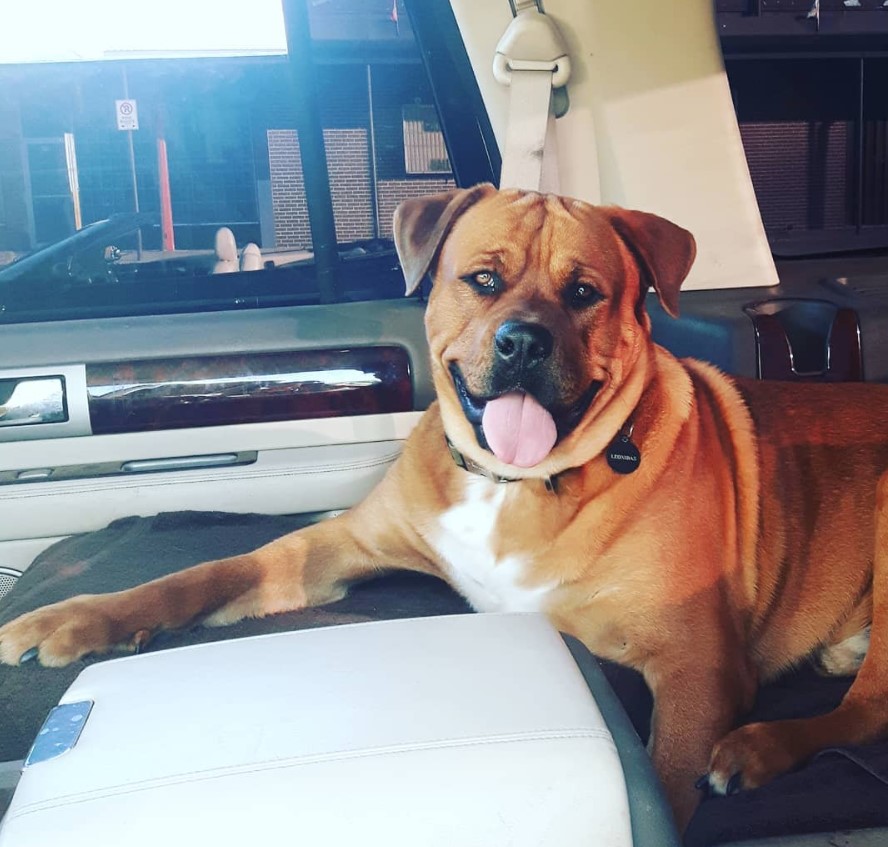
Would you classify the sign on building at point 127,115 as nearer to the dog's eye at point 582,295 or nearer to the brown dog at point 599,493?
the brown dog at point 599,493

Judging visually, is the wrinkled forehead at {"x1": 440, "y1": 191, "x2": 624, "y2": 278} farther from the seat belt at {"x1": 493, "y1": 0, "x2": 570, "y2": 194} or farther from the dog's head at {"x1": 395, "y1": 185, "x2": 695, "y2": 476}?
the seat belt at {"x1": 493, "y1": 0, "x2": 570, "y2": 194}

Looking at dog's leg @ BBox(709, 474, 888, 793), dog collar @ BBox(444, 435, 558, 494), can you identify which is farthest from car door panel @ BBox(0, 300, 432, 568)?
dog's leg @ BBox(709, 474, 888, 793)

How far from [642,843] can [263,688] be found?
38 centimetres

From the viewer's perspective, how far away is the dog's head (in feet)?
7.00

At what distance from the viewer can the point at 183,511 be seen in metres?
2.72

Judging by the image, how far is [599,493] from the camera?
2244mm

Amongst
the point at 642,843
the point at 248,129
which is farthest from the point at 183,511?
the point at 642,843

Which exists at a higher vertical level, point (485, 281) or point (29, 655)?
point (485, 281)

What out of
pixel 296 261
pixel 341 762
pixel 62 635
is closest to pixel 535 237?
pixel 296 261

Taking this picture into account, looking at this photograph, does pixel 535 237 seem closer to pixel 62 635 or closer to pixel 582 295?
pixel 582 295

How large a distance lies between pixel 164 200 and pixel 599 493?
135 centimetres

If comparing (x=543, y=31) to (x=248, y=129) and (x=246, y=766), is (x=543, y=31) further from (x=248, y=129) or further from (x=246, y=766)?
(x=246, y=766)

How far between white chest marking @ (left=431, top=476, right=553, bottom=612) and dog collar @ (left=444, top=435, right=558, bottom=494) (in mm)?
13

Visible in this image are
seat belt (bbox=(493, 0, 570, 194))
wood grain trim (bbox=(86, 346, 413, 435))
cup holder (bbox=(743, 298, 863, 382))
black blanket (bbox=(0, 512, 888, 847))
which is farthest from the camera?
cup holder (bbox=(743, 298, 863, 382))
